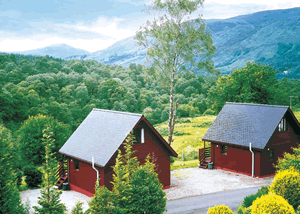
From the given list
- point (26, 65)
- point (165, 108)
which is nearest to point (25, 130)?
point (165, 108)

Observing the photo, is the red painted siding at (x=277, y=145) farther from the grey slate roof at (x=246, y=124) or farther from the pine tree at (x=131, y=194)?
the pine tree at (x=131, y=194)

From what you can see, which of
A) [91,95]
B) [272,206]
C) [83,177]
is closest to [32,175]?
[83,177]

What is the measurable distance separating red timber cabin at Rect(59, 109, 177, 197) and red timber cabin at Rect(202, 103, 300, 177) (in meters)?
7.51

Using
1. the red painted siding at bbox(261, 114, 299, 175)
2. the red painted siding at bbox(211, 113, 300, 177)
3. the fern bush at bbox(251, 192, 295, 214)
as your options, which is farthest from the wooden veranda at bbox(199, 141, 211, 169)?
the fern bush at bbox(251, 192, 295, 214)

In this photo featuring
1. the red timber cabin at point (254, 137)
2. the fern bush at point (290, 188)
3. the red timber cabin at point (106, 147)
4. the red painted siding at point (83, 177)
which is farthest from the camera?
the red timber cabin at point (254, 137)

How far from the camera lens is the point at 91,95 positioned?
7306cm

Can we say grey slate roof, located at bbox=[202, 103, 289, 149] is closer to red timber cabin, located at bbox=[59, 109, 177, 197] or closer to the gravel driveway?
the gravel driveway

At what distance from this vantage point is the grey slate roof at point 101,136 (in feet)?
63.4

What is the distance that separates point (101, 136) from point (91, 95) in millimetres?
53540

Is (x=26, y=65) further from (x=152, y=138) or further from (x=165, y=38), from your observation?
(x=152, y=138)

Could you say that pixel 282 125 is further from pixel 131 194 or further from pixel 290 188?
pixel 131 194

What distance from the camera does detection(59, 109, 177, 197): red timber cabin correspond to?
19.1 m

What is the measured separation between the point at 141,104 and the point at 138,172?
57.6m

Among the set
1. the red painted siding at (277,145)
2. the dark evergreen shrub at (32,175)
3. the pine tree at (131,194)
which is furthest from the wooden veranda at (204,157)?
the pine tree at (131,194)
